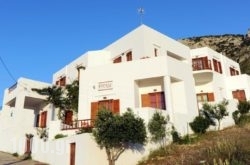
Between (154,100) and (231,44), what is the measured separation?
5314cm

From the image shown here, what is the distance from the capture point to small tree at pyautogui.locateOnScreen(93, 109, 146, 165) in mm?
15977

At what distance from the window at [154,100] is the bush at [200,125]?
2677mm

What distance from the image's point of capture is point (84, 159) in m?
16.2

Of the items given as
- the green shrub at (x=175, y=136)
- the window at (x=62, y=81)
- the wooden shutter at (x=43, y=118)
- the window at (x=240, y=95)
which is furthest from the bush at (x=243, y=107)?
the wooden shutter at (x=43, y=118)

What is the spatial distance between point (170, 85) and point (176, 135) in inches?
153

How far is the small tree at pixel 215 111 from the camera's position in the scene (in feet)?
69.6

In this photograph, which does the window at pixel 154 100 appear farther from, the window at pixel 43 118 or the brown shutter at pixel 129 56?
the window at pixel 43 118

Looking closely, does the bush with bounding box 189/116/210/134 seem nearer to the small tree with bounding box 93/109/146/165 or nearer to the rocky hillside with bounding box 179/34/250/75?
the small tree with bounding box 93/109/146/165

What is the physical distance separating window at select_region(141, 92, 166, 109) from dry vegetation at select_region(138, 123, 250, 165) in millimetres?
4006

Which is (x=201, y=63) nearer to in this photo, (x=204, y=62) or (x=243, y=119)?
(x=204, y=62)

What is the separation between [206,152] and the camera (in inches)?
524

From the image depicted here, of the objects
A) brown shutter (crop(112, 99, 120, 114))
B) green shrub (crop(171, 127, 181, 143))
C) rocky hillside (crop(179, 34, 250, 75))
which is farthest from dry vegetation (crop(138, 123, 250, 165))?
rocky hillside (crop(179, 34, 250, 75))

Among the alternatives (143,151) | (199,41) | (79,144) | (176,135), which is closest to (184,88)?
(176,135)

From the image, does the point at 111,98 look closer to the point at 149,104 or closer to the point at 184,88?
the point at 149,104
